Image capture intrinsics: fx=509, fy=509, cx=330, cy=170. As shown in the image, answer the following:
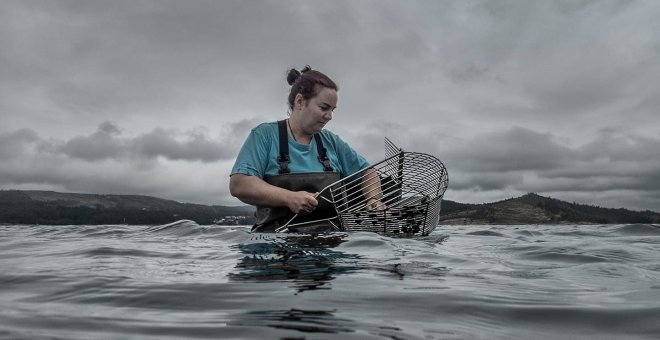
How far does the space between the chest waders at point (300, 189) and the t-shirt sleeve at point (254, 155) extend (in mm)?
184

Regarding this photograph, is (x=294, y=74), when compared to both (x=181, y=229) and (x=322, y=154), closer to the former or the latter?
(x=322, y=154)

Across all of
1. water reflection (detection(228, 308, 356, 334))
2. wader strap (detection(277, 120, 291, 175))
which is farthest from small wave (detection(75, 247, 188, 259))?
water reflection (detection(228, 308, 356, 334))

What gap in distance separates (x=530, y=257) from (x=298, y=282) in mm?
3050

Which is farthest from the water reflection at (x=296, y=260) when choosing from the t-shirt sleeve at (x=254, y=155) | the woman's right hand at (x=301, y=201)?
the t-shirt sleeve at (x=254, y=155)

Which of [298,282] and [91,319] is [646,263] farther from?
[91,319]

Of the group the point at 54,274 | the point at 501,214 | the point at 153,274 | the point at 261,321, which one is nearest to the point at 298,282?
the point at 261,321

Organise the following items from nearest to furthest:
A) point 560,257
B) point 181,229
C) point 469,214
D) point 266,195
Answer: point 560,257
point 266,195
point 181,229
point 469,214

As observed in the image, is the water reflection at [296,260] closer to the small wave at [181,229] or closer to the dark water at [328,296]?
the dark water at [328,296]

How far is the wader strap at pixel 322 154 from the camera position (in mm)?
6809

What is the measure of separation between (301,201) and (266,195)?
0.50 meters

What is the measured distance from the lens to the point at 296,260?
163 inches

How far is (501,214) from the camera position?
89.7 meters

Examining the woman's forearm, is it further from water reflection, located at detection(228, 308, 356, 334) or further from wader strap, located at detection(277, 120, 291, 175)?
water reflection, located at detection(228, 308, 356, 334)

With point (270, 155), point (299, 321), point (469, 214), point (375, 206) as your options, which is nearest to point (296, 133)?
point (270, 155)
